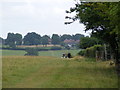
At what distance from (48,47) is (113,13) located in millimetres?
36192

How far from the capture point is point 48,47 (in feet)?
154

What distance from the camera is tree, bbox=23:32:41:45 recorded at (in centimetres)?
4410

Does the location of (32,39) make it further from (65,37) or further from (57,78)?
(57,78)

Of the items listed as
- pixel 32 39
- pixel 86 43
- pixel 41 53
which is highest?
pixel 32 39

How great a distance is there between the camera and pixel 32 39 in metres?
45.6

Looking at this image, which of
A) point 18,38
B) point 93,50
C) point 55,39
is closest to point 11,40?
point 18,38

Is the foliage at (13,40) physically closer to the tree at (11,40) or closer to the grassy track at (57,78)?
the tree at (11,40)

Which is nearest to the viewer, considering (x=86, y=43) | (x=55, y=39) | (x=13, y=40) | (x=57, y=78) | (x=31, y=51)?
(x=57, y=78)

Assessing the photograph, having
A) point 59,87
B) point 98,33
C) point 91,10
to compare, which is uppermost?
point 91,10

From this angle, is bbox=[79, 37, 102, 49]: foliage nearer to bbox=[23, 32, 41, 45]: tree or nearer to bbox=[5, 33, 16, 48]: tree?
bbox=[23, 32, 41, 45]: tree

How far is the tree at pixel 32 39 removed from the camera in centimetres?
4410

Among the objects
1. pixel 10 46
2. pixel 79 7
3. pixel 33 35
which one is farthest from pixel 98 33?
pixel 33 35

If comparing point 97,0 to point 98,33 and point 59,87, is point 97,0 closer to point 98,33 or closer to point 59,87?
point 59,87

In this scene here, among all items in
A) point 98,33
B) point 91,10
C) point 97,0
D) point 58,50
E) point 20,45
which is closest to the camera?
point 97,0
